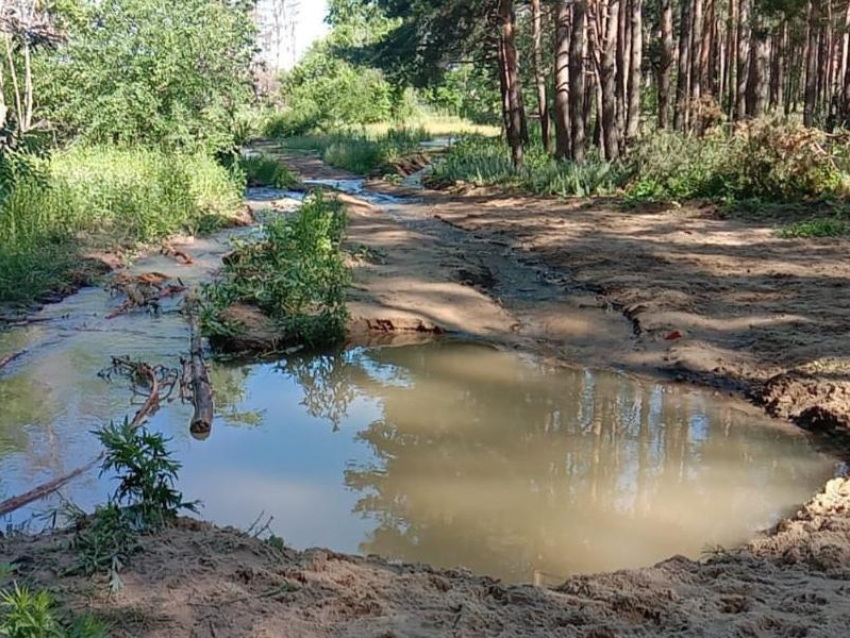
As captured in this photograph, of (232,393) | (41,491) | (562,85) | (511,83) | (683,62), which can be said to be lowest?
(232,393)

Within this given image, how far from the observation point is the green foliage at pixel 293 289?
835cm

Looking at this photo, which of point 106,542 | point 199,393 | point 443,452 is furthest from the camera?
point 199,393

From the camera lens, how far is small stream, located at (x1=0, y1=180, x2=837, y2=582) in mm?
4629

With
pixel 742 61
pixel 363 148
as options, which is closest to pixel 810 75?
pixel 742 61

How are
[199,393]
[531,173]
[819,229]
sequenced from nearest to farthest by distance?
[199,393]
[819,229]
[531,173]

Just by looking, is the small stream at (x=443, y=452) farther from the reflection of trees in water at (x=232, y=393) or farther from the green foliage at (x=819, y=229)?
the green foliage at (x=819, y=229)

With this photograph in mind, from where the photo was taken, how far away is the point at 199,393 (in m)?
6.39

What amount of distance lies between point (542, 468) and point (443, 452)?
2.29 ft

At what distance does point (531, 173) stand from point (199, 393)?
50.2 ft

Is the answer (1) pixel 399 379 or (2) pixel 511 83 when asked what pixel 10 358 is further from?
(2) pixel 511 83

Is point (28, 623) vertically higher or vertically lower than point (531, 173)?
lower

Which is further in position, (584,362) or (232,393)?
(584,362)

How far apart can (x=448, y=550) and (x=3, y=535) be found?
2157mm

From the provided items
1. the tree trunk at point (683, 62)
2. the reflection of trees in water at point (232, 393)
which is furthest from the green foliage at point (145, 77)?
the tree trunk at point (683, 62)
